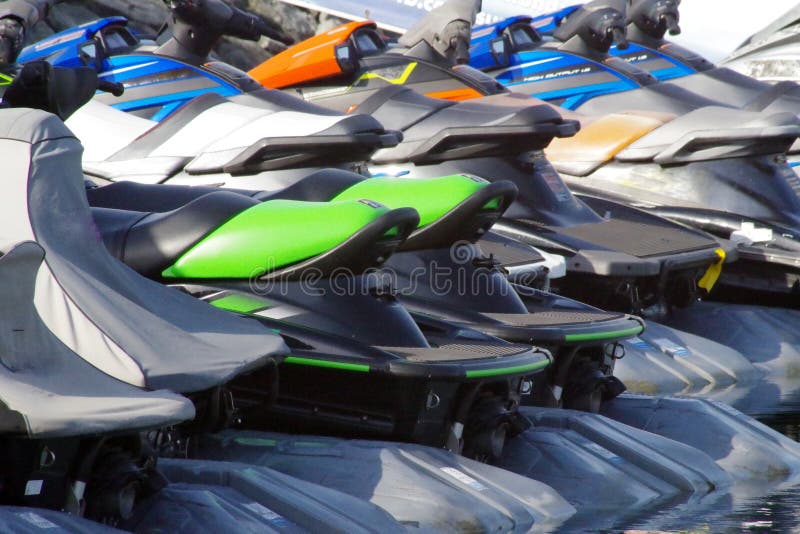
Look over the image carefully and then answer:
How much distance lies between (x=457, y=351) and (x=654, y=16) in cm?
935

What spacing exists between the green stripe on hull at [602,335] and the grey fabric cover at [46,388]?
3.02m

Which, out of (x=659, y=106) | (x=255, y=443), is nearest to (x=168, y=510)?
(x=255, y=443)

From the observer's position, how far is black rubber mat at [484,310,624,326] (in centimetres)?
716

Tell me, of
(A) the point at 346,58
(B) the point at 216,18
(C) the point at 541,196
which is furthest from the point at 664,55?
(B) the point at 216,18

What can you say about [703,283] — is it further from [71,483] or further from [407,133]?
[71,483]

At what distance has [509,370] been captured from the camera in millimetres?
6090

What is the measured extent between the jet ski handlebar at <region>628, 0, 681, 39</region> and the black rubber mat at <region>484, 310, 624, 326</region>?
776cm

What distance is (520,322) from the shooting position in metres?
7.15

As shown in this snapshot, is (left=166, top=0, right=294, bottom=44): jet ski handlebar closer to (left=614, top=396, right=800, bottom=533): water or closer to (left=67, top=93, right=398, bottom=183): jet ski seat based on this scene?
(left=67, top=93, right=398, bottom=183): jet ski seat

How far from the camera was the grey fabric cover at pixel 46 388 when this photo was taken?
13.3 ft

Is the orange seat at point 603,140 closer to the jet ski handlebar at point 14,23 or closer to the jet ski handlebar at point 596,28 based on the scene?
the jet ski handlebar at point 596,28

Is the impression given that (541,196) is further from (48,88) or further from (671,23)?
(671,23)

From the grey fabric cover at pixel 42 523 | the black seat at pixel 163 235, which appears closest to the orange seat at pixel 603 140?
the black seat at pixel 163 235

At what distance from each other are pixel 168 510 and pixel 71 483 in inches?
15.1
